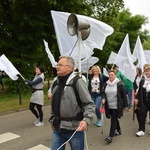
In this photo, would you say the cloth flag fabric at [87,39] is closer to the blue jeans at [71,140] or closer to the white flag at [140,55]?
the blue jeans at [71,140]

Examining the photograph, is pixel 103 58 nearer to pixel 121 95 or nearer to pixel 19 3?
pixel 19 3

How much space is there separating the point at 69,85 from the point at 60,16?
2507mm

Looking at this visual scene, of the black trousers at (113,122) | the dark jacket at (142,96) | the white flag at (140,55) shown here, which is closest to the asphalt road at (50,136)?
the black trousers at (113,122)

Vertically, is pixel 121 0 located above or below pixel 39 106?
above

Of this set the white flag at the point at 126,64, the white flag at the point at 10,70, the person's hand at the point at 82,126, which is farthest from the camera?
the white flag at the point at 126,64

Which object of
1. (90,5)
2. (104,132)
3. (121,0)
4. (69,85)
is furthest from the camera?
(121,0)

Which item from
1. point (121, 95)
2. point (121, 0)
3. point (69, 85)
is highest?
point (121, 0)

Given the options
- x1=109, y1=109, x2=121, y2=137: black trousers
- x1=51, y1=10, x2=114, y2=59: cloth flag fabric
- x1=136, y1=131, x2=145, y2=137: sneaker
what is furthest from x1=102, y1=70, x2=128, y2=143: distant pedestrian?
x1=51, y1=10, x2=114, y2=59: cloth flag fabric

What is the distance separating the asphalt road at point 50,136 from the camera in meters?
5.21

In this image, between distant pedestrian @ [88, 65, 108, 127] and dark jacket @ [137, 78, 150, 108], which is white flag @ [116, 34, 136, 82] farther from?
dark jacket @ [137, 78, 150, 108]

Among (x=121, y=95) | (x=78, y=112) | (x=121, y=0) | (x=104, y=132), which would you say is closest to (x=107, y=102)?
(x=121, y=95)

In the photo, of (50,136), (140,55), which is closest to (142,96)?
(50,136)

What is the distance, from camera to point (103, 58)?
26.2 m

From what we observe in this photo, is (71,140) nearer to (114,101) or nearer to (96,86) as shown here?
(114,101)
